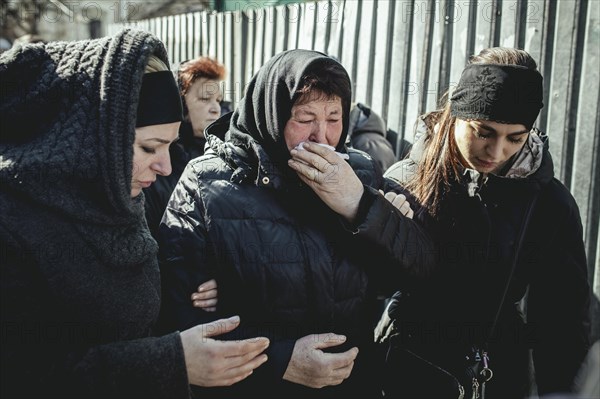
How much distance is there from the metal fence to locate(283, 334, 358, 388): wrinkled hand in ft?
6.19

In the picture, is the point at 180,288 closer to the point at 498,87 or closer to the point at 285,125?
the point at 285,125

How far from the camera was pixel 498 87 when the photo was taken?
2.24 metres

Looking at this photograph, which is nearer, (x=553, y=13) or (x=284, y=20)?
(x=553, y=13)

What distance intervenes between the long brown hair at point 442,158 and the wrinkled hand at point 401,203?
12 centimetres

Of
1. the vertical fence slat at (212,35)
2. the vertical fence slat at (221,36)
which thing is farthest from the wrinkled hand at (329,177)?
the vertical fence slat at (212,35)

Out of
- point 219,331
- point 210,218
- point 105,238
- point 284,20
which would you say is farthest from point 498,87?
point 284,20

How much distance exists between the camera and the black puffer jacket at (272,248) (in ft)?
6.66

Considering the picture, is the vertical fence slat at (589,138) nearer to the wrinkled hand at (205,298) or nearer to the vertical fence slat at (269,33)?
the wrinkled hand at (205,298)

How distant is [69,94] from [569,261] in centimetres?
193

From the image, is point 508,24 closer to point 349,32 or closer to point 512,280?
point 349,32

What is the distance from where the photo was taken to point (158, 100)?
1688mm

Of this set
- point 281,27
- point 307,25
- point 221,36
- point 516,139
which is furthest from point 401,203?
point 221,36

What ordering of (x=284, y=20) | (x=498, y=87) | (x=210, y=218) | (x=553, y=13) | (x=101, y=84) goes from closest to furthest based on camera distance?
(x=101, y=84) < (x=210, y=218) < (x=498, y=87) < (x=553, y=13) < (x=284, y=20)

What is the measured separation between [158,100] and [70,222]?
17.1 inches
